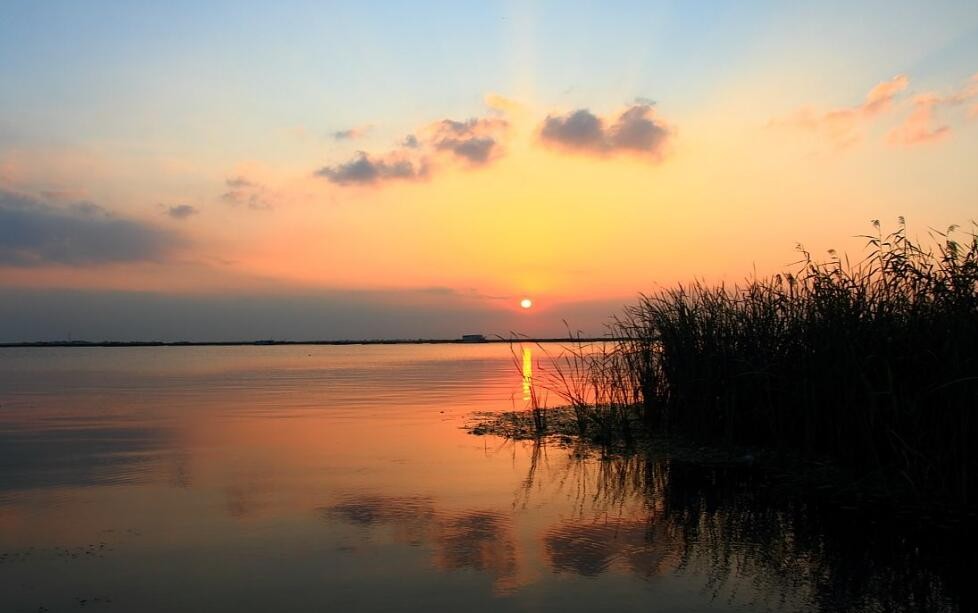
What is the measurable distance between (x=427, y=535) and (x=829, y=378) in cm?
571

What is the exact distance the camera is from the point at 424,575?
232 inches

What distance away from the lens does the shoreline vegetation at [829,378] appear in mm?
8070

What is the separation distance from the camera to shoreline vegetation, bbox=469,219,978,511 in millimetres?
8070

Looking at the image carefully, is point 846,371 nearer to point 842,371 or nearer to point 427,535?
point 842,371

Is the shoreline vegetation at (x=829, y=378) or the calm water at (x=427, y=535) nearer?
the calm water at (x=427, y=535)

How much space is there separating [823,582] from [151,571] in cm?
546

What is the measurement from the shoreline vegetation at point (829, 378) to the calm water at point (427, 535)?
1135 mm

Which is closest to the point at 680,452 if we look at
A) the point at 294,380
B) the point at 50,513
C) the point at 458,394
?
the point at 50,513

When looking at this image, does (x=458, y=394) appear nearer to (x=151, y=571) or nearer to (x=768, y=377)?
(x=768, y=377)

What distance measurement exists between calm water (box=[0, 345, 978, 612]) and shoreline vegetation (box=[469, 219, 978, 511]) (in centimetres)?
114

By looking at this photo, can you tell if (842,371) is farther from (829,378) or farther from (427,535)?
(427,535)

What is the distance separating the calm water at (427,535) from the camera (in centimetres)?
547

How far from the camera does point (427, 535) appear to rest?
7039mm

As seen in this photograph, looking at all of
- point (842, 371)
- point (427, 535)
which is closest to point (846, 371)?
point (842, 371)
